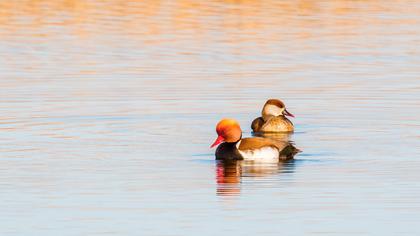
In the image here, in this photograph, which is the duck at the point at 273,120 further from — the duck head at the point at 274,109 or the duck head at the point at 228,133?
the duck head at the point at 228,133

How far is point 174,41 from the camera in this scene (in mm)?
34562

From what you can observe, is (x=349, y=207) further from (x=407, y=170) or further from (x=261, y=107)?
(x=261, y=107)

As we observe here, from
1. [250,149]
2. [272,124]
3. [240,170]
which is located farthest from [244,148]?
[272,124]

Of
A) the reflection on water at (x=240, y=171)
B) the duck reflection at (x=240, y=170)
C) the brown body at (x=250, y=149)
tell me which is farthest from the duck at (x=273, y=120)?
the reflection on water at (x=240, y=171)

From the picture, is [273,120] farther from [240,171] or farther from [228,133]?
[240,171]

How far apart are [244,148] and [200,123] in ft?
10.1

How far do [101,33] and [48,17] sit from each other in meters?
5.99

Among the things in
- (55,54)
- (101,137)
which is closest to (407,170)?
(101,137)

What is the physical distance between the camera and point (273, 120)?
2162 centimetres

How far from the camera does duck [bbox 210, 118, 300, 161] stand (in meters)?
18.1

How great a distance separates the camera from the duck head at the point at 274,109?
21.8 meters

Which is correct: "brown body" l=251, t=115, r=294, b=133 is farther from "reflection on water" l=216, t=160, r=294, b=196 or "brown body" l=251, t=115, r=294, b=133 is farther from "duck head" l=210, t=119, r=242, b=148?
"reflection on water" l=216, t=160, r=294, b=196

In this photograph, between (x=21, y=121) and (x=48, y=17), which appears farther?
(x=48, y=17)

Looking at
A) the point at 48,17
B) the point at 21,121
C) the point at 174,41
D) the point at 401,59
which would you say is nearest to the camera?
the point at 21,121
